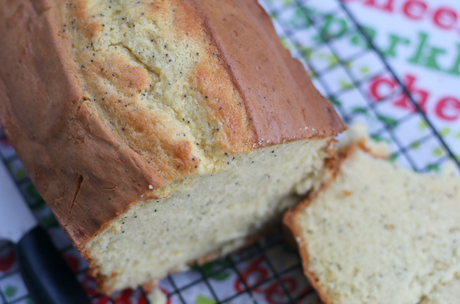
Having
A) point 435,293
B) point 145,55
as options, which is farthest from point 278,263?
point 145,55

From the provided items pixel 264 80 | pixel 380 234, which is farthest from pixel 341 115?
pixel 264 80

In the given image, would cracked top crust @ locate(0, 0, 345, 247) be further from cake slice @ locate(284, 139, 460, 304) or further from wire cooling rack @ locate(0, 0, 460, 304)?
wire cooling rack @ locate(0, 0, 460, 304)

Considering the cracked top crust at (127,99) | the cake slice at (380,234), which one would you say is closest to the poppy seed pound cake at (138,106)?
the cracked top crust at (127,99)

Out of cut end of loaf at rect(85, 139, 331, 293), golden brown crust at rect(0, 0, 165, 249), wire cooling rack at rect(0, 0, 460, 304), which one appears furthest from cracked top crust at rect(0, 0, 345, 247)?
wire cooling rack at rect(0, 0, 460, 304)

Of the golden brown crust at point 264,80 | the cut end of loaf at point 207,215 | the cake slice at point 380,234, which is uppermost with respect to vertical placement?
the golden brown crust at point 264,80

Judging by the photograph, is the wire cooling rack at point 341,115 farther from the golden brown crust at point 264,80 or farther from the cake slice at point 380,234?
the golden brown crust at point 264,80

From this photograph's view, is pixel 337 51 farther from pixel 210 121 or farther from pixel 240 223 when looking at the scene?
pixel 210 121
